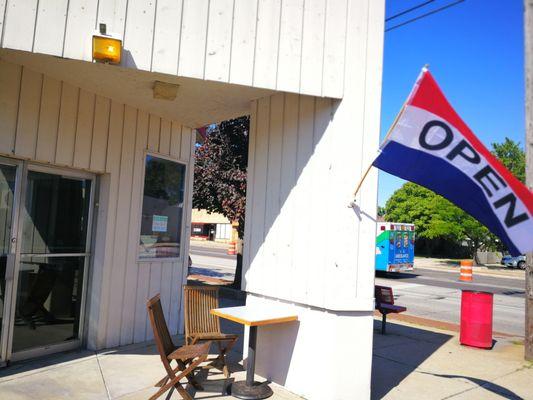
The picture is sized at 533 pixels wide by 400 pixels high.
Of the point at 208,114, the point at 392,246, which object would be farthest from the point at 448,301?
the point at 208,114

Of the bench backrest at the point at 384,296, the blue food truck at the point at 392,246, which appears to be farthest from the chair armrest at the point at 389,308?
the blue food truck at the point at 392,246

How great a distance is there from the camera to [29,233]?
5.12m

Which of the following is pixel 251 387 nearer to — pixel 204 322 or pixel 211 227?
pixel 204 322

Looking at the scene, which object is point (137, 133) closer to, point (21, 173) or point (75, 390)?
point (21, 173)

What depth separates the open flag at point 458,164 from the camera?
3.49 metres

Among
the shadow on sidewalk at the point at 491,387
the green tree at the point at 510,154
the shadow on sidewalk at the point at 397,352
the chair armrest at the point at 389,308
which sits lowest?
the shadow on sidewalk at the point at 397,352

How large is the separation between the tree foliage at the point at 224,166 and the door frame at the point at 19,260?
240 inches

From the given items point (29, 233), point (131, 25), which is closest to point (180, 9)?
point (131, 25)

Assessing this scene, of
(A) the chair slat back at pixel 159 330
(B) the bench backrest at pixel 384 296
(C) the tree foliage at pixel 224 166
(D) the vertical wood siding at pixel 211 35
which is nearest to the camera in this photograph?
(D) the vertical wood siding at pixel 211 35

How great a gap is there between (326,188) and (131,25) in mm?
A: 2416

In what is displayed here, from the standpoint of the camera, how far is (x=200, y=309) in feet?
17.3

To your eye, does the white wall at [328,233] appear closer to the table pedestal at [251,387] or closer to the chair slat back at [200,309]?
the table pedestal at [251,387]

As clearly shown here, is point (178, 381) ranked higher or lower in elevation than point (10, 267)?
lower

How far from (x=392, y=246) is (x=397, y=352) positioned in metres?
12.6
